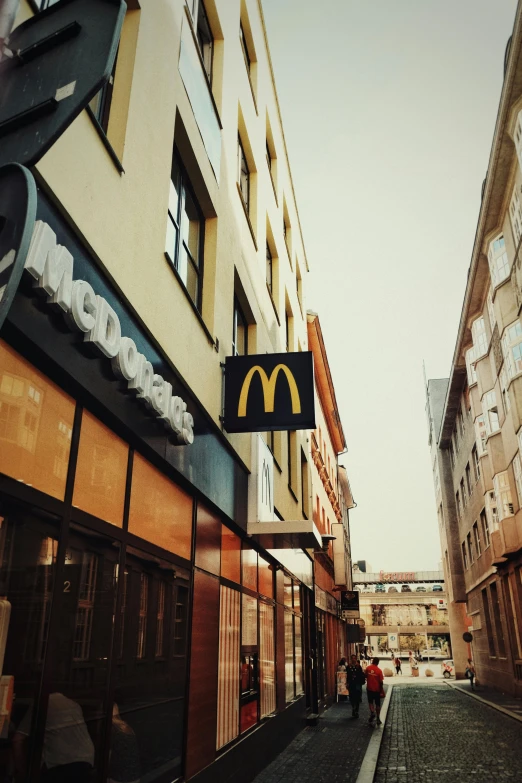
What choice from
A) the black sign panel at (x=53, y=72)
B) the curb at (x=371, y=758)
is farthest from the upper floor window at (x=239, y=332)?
the black sign panel at (x=53, y=72)

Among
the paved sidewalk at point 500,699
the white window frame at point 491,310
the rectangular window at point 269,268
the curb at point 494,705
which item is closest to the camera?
the rectangular window at point 269,268

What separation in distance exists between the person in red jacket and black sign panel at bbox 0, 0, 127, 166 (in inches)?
743

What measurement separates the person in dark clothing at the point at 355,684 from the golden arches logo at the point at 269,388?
47.9ft

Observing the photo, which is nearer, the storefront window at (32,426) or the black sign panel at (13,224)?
the black sign panel at (13,224)

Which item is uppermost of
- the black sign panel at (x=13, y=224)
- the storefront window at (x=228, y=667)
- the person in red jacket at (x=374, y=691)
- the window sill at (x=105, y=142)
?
the window sill at (x=105, y=142)

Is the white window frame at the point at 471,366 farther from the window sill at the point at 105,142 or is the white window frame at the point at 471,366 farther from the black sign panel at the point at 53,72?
the black sign panel at the point at 53,72

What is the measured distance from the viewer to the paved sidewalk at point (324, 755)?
1039cm

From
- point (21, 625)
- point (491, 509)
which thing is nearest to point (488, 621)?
point (491, 509)

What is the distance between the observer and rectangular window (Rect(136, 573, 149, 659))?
6215mm

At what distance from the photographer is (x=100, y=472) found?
18.2 ft

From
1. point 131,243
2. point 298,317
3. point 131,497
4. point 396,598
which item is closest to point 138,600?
point 131,497

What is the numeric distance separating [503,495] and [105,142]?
2682 centimetres

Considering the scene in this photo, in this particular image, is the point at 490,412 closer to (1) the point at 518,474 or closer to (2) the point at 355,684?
(1) the point at 518,474

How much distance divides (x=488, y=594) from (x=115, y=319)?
35.0m
